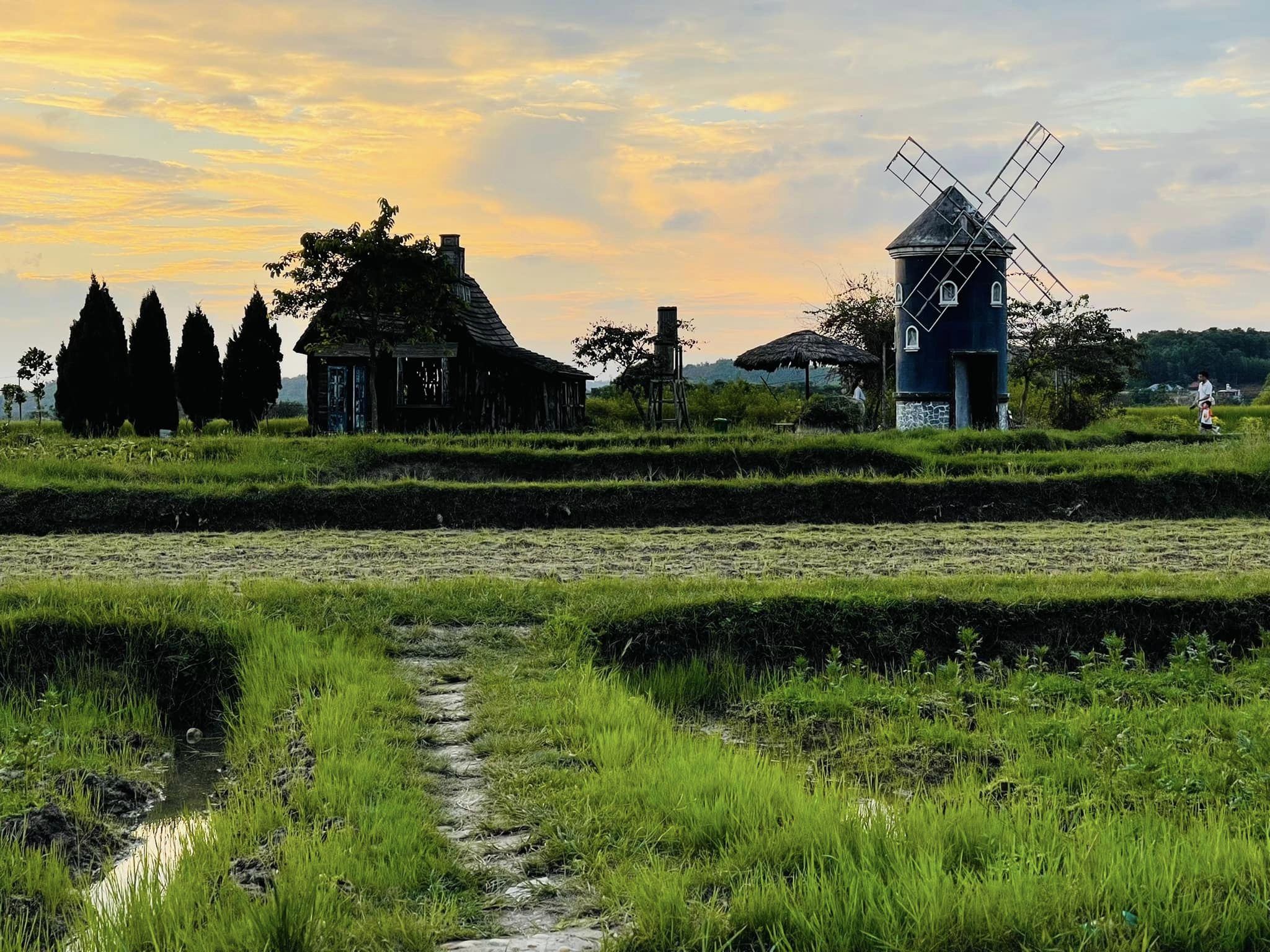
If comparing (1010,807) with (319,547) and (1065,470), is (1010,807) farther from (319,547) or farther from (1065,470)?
(1065,470)

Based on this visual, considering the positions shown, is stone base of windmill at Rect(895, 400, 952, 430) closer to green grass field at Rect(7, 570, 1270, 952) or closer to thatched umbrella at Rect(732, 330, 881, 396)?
thatched umbrella at Rect(732, 330, 881, 396)

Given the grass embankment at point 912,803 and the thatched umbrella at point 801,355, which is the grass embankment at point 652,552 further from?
the thatched umbrella at point 801,355

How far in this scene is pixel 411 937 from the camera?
12.6 feet

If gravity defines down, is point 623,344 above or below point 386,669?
above

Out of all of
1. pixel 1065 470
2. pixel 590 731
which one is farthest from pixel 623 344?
pixel 590 731

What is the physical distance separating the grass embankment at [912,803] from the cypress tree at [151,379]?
87.7ft

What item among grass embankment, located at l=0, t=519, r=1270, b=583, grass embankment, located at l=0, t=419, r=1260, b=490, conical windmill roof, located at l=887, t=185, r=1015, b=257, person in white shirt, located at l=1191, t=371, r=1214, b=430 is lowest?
grass embankment, located at l=0, t=519, r=1270, b=583

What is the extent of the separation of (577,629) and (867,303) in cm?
3154

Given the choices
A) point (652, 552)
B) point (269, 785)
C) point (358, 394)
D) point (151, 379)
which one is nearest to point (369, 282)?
point (358, 394)

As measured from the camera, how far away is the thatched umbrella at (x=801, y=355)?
3019cm

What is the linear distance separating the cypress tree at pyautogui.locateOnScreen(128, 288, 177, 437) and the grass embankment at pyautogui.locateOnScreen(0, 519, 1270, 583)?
18338 mm

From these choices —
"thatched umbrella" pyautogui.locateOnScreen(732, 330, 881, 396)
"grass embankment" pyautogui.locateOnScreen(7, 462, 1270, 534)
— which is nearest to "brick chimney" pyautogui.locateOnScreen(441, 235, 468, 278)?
"thatched umbrella" pyautogui.locateOnScreen(732, 330, 881, 396)

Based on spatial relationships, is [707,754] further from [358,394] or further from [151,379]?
[151,379]

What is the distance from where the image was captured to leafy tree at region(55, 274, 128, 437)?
3019cm
